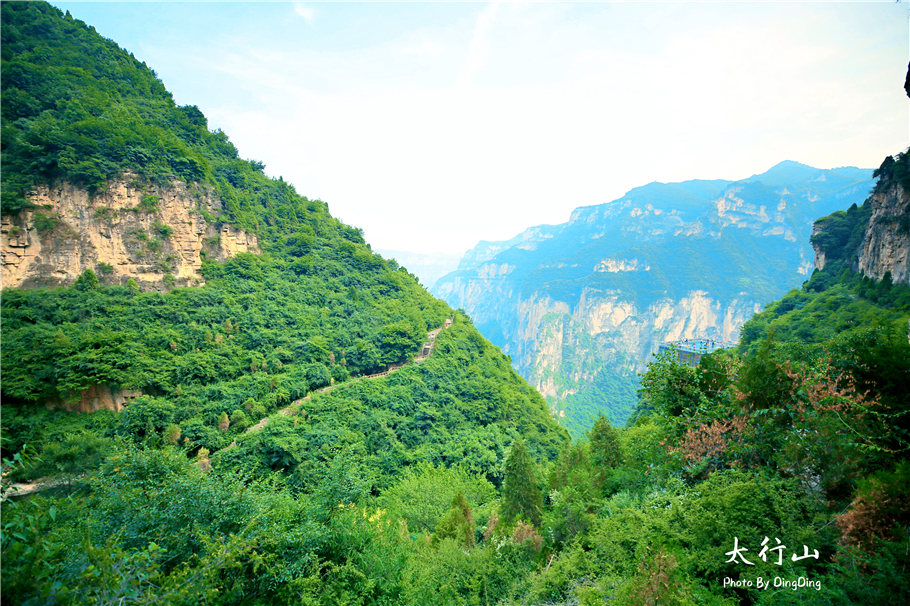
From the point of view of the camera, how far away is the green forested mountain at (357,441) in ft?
19.2

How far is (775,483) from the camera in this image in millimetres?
6660

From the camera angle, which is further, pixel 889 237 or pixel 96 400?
pixel 889 237

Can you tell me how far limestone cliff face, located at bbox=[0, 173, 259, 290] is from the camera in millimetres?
20922

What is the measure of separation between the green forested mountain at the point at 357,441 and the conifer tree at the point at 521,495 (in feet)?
0.37

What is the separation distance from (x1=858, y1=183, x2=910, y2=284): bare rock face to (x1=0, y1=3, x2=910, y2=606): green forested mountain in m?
0.97

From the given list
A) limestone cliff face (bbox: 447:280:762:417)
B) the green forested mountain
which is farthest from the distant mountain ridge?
the green forested mountain

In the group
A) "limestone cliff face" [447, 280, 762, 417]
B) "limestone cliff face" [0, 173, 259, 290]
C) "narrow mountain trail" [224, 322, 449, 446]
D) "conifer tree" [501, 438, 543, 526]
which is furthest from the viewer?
"limestone cliff face" [447, 280, 762, 417]

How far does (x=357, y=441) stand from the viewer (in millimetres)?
22688

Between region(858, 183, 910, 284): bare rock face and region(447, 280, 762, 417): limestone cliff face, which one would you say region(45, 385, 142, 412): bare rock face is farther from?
region(447, 280, 762, 417): limestone cliff face

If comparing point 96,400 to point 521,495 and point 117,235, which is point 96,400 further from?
point 521,495

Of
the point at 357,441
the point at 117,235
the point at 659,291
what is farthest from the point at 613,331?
the point at 117,235

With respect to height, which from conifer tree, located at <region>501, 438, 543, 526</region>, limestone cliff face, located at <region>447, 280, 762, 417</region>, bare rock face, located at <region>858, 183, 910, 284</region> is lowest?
limestone cliff face, located at <region>447, 280, 762, 417</region>

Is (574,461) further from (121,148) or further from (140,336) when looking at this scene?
(121,148)

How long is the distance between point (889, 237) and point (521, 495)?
32902mm
